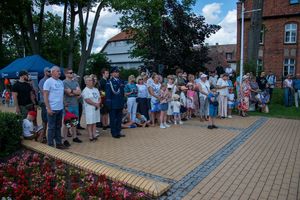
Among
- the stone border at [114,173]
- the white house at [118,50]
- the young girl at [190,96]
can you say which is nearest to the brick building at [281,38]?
the young girl at [190,96]

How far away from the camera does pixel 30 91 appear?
24.9 feet

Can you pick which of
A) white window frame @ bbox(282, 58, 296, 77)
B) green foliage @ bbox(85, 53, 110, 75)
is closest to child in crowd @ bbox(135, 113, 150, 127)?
white window frame @ bbox(282, 58, 296, 77)

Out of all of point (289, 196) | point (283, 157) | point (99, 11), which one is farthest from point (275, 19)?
point (289, 196)

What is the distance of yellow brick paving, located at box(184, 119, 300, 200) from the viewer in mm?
4527

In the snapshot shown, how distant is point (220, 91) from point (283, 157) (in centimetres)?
607

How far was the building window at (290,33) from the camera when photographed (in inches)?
1303

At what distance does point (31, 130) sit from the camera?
23.8 feet

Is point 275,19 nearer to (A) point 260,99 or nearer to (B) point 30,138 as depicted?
(A) point 260,99

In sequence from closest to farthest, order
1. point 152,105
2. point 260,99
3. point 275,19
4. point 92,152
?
point 92,152 < point 152,105 < point 260,99 < point 275,19

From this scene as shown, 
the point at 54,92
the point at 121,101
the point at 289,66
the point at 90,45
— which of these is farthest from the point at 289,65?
the point at 54,92

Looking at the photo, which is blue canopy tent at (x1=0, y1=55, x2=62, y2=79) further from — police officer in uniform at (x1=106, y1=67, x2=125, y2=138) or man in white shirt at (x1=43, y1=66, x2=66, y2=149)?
man in white shirt at (x1=43, y1=66, x2=66, y2=149)

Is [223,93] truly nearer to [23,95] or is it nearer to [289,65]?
[23,95]

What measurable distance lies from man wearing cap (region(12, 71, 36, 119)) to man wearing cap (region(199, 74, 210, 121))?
611 cm

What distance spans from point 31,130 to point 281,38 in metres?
32.2
